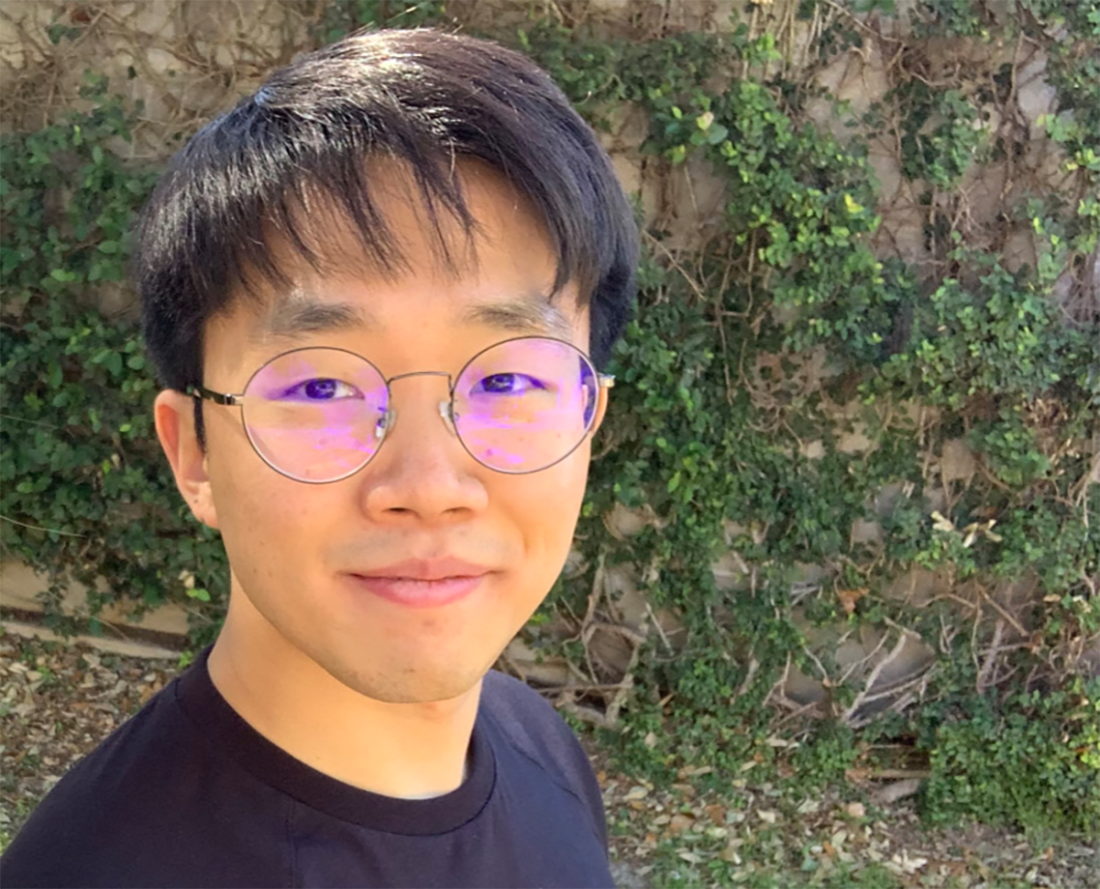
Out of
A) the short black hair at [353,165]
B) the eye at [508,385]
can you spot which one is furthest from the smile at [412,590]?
the short black hair at [353,165]

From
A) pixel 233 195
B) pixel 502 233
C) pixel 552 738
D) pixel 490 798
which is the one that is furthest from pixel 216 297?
pixel 552 738

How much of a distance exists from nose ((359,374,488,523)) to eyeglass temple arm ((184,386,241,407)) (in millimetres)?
226

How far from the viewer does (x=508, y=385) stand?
4.00 feet

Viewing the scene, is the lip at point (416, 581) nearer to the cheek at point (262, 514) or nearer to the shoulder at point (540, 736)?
the cheek at point (262, 514)

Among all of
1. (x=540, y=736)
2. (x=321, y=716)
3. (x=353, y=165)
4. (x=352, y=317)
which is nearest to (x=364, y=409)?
(x=352, y=317)

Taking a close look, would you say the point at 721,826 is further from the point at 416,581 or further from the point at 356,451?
the point at 356,451

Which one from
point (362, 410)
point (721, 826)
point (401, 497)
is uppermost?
point (362, 410)

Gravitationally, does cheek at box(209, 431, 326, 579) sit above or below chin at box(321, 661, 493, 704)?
above

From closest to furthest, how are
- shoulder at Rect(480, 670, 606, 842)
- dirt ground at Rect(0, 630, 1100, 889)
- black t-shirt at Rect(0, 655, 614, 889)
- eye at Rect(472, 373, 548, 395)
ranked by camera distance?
black t-shirt at Rect(0, 655, 614, 889) → eye at Rect(472, 373, 548, 395) → shoulder at Rect(480, 670, 606, 842) → dirt ground at Rect(0, 630, 1100, 889)

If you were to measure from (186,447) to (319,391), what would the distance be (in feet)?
1.10

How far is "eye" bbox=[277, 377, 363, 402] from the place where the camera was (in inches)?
45.3

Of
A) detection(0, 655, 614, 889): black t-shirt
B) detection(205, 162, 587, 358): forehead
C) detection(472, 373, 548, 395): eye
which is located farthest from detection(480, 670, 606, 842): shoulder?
detection(205, 162, 587, 358): forehead

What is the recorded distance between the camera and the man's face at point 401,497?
1142mm

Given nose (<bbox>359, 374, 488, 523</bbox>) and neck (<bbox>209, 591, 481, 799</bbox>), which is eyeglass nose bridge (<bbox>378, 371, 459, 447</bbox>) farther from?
neck (<bbox>209, 591, 481, 799</bbox>)
